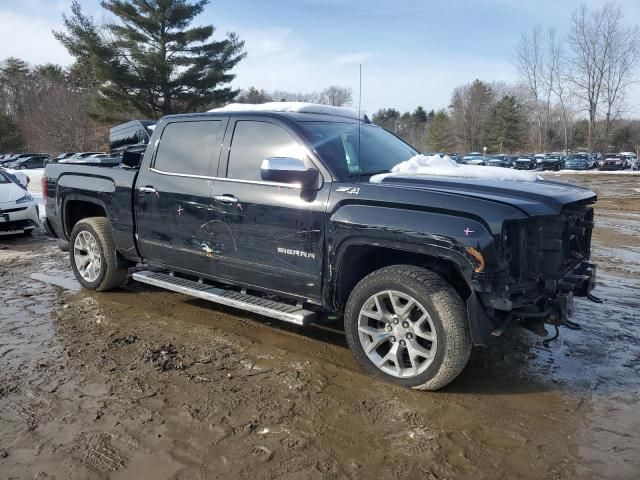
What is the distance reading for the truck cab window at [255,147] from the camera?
4311mm

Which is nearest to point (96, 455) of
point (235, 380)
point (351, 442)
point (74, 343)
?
point (235, 380)

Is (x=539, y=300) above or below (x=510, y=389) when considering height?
above

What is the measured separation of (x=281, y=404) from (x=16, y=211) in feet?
26.3

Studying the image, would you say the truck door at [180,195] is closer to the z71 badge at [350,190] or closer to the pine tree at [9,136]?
the z71 badge at [350,190]

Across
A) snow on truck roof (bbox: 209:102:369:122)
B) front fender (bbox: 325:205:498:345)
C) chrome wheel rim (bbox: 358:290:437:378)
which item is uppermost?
snow on truck roof (bbox: 209:102:369:122)

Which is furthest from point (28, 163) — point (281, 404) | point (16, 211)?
point (281, 404)

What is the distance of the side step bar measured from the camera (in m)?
4.10

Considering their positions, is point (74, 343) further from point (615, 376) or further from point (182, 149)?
point (615, 376)

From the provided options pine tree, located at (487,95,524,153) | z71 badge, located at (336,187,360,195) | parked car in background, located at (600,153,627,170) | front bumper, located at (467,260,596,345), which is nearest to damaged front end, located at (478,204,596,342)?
front bumper, located at (467,260,596,345)

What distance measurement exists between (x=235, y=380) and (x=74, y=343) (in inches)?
64.5

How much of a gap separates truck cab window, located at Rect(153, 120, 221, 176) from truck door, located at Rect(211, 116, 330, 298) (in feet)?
0.72

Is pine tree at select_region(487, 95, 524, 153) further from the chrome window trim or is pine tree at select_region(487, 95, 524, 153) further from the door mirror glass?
the door mirror glass

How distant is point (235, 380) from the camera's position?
3795 mm

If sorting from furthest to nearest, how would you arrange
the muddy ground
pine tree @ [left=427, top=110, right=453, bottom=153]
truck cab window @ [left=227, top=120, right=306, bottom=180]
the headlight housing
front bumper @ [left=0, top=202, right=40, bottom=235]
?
pine tree @ [left=427, top=110, right=453, bottom=153] → the headlight housing → front bumper @ [left=0, top=202, right=40, bottom=235] → truck cab window @ [left=227, top=120, right=306, bottom=180] → the muddy ground
